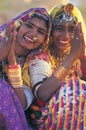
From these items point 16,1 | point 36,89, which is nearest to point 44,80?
point 36,89

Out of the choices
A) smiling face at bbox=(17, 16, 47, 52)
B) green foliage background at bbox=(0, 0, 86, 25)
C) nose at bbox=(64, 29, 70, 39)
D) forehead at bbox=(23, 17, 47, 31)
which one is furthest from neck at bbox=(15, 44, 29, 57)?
green foliage background at bbox=(0, 0, 86, 25)

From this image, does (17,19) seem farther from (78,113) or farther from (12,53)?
(78,113)

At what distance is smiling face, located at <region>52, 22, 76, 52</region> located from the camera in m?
3.94

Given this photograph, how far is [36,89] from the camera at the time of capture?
353 centimetres

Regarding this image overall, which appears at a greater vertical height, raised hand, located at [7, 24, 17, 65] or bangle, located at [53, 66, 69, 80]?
raised hand, located at [7, 24, 17, 65]

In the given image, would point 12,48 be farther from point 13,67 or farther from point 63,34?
point 63,34

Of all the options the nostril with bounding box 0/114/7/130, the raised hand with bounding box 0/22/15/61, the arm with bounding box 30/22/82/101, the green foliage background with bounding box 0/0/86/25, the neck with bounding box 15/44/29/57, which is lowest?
the green foliage background with bounding box 0/0/86/25

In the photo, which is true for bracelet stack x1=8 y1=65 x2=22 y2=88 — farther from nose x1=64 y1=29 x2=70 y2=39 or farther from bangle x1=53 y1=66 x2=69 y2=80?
nose x1=64 y1=29 x2=70 y2=39

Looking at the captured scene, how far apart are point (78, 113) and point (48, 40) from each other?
2.52ft

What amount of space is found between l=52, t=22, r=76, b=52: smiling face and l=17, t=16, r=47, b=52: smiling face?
12 centimetres

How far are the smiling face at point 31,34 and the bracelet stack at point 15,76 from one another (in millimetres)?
406

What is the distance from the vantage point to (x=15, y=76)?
11.2 ft

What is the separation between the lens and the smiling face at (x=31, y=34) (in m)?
3.79

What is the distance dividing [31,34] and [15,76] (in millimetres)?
521
